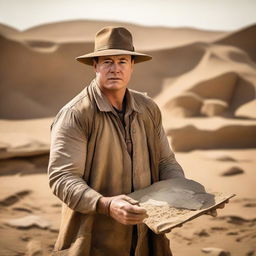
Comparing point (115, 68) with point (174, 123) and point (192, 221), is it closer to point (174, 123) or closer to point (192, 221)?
point (192, 221)

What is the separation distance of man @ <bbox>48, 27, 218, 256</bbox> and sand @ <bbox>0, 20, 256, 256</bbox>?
1.76 meters

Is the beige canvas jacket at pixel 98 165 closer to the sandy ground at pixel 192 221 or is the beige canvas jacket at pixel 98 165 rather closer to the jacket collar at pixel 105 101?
the jacket collar at pixel 105 101

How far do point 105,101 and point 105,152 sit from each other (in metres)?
0.27

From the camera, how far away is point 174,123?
28.9 feet

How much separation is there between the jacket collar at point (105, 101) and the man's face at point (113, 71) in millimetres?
45

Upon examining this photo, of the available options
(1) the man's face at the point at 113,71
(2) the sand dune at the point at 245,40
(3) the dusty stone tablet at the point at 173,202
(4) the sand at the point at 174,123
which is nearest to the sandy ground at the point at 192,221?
(4) the sand at the point at 174,123

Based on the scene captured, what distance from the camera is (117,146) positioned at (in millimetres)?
2000

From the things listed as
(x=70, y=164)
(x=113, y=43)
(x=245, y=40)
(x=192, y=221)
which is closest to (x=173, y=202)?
(x=70, y=164)

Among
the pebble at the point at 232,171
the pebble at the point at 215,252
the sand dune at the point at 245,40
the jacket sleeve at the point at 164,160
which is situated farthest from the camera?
the sand dune at the point at 245,40

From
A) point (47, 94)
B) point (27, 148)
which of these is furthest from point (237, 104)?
point (27, 148)

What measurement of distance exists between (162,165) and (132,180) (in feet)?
0.89

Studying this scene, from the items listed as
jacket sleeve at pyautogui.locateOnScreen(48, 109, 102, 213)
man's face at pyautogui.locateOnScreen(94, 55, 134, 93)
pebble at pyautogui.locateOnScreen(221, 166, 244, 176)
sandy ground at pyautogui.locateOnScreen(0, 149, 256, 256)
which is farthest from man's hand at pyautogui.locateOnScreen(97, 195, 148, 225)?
pebble at pyautogui.locateOnScreen(221, 166, 244, 176)

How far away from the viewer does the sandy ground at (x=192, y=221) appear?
3.74 meters

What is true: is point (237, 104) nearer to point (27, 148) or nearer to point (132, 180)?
point (27, 148)
